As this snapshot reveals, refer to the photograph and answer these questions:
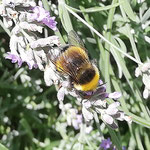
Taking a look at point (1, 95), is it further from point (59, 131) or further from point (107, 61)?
point (107, 61)

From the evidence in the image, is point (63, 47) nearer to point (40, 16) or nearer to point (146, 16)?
point (40, 16)

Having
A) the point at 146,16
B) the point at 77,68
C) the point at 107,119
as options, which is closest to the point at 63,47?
the point at 77,68

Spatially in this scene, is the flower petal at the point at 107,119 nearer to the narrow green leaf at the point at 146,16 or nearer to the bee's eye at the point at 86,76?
the bee's eye at the point at 86,76

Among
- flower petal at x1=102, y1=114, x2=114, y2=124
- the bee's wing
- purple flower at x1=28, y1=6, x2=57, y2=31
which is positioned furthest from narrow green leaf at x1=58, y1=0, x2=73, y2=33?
flower petal at x1=102, y1=114, x2=114, y2=124

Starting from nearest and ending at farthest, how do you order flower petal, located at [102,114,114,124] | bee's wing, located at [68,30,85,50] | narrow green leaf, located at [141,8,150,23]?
1. flower petal, located at [102,114,114,124]
2. bee's wing, located at [68,30,85,50]
3. narrow green leaf, located at [141,8,150,23]

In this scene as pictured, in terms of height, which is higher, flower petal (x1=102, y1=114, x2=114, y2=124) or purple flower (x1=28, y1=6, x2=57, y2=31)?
purple flower (x1=28, y1=6, x2=57, y2=31)

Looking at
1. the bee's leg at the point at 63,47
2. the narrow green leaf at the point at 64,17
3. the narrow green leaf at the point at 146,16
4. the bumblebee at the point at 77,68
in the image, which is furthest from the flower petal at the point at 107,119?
the narrow green leaf at the point at 146,16

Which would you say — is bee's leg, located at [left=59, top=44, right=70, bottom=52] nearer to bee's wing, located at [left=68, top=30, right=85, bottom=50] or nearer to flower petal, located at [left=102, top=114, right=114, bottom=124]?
bee's wing, located at [left=68, top=30, right=85, bottom=50]

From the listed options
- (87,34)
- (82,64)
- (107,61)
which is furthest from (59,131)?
(82,64)
